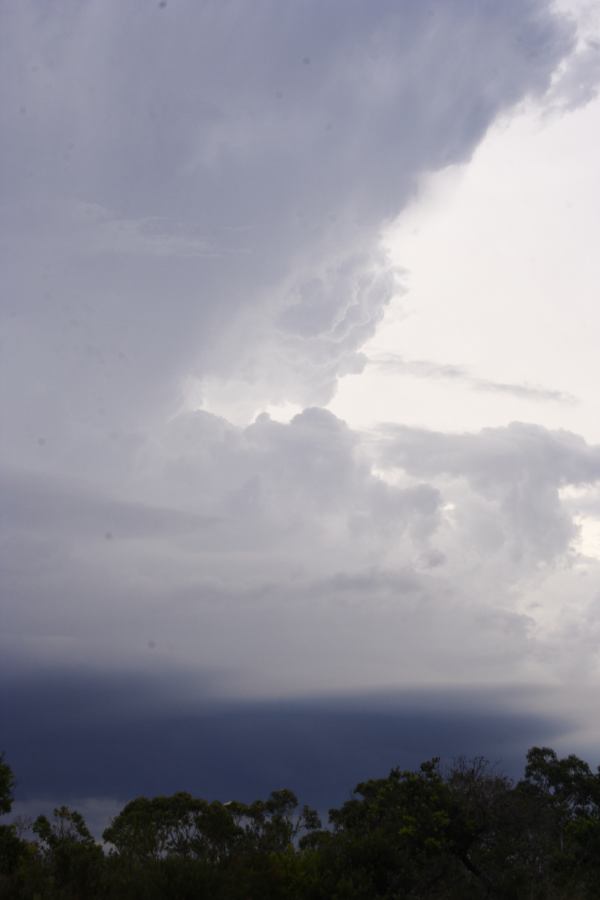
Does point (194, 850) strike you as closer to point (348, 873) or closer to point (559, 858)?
point (559, 858)

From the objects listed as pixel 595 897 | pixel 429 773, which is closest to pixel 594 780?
pixel 429 773

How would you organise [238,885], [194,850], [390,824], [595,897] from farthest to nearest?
[194,850]
[390,824]
[595,897]
[238,885]

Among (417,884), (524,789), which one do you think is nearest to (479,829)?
(417,884)

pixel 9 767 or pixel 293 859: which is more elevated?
pixel 9 767

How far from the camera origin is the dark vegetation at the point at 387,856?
21.5 m

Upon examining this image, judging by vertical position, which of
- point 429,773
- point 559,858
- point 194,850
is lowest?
point 194,850

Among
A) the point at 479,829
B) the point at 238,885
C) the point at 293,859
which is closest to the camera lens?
the point at 238,885

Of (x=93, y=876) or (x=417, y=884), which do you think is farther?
(x=417, y=884)

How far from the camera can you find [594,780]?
4800 cm

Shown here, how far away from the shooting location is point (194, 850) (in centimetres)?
4594

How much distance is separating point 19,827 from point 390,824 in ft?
48.8

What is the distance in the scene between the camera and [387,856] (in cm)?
2423

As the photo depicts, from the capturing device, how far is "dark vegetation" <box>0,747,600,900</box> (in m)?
21.5

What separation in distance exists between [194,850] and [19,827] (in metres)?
18.2
